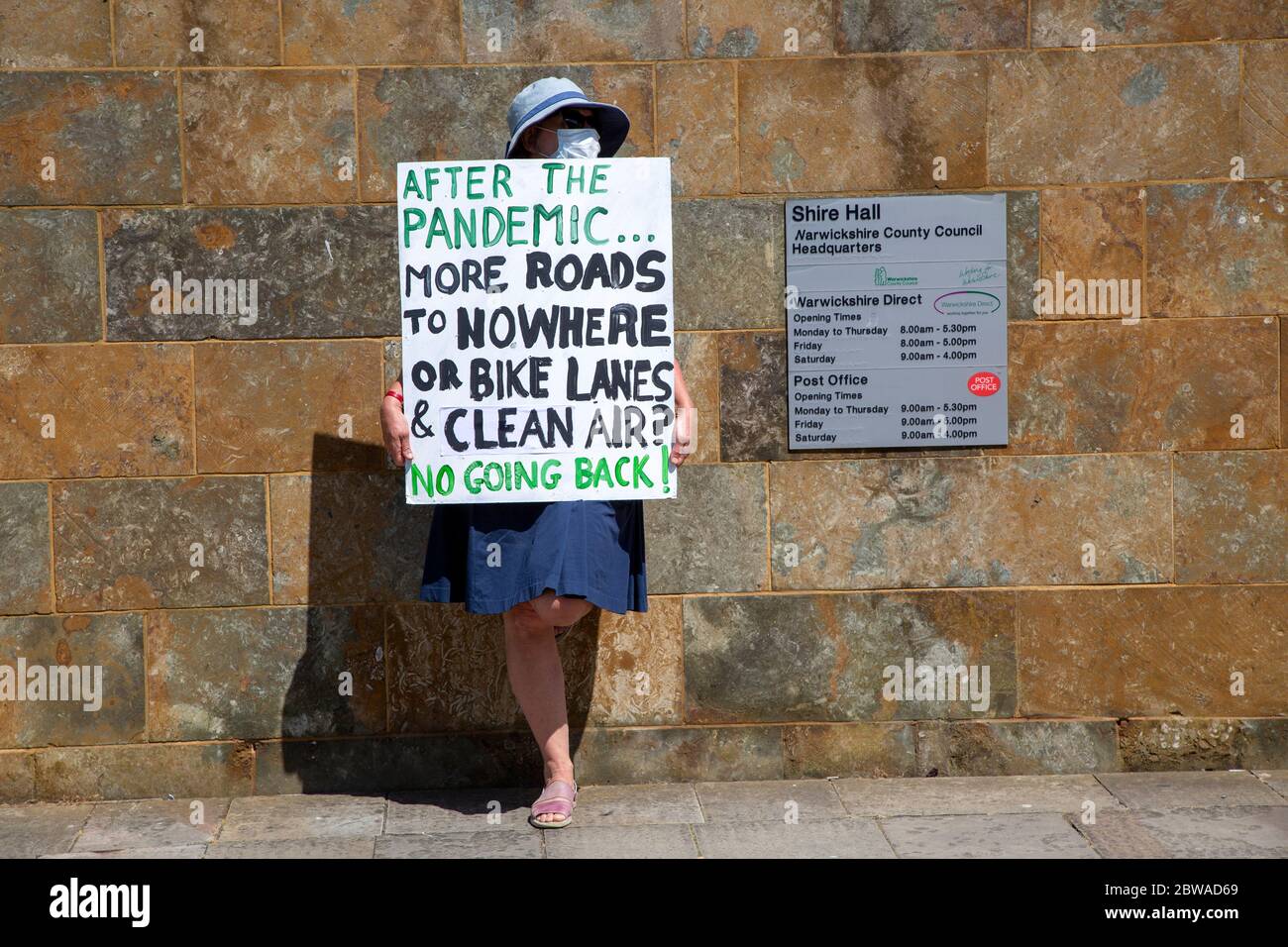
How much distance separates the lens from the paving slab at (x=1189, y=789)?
534 centimetres

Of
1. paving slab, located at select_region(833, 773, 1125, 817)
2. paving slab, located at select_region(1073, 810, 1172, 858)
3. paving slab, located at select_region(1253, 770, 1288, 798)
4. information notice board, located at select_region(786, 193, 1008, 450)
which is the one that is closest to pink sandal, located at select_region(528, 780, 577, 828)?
paving slab, located at select_region(833, 773, 1125, 817)

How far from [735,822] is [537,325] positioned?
1818 mm

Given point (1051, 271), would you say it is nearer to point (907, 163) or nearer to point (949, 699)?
point (907, 163)

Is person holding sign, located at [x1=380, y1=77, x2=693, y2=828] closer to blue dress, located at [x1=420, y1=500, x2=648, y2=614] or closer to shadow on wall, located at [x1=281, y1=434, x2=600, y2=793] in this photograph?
blue dress, located at [x1=420, y1=500, x2=648, y2=614]

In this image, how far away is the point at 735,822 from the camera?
5242 mm

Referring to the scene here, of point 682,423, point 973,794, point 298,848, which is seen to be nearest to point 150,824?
point 298,848

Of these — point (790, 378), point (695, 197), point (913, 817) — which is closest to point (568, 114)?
point (695, 197)

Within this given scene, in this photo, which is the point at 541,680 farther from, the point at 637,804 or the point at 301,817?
the point at 301,817

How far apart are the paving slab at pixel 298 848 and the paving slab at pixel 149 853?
1.9 inches

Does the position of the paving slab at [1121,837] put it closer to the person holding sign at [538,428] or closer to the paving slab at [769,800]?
the paving slab at [769,800]

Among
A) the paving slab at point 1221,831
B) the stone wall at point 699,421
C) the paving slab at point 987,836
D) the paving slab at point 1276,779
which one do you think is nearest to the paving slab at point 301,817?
the stone wall at point 699,421

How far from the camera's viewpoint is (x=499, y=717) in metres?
5.71

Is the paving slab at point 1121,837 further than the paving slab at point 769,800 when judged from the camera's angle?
No

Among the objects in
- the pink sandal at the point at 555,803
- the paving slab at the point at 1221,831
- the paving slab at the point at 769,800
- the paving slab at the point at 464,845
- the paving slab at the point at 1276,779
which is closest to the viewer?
the paving slab at the point at 1221,831
